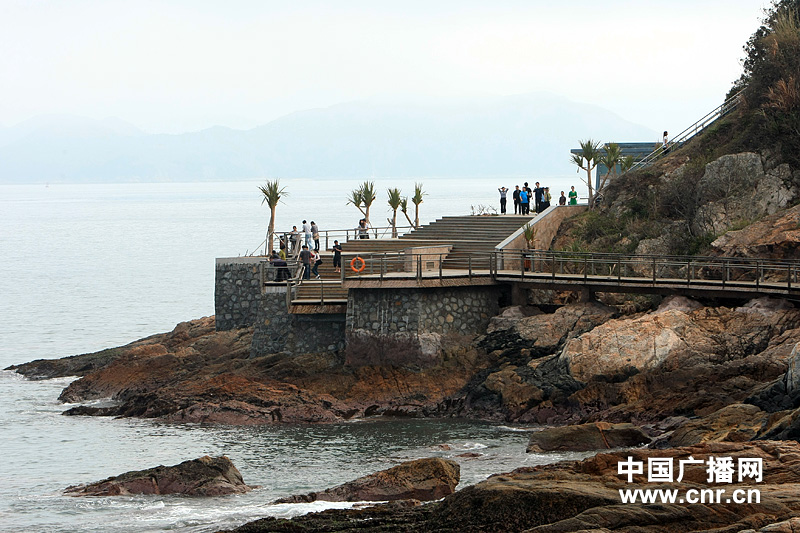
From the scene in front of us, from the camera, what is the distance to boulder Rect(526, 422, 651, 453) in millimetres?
23172

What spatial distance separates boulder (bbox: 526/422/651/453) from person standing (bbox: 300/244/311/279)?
479 inches

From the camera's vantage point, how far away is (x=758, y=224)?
31406mm

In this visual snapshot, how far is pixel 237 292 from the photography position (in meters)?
36.2

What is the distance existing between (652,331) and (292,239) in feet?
45.1

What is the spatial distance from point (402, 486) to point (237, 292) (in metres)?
17.3

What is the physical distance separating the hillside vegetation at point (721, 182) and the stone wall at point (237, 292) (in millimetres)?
9634

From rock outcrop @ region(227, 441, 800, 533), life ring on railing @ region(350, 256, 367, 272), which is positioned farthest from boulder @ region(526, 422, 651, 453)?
life ring on railing @ region(350, 256, 367, 272)

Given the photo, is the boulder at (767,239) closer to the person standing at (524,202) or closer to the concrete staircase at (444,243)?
the concrete staircase at (444,243)

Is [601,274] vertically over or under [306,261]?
under

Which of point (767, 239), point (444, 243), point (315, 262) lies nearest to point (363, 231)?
point (444, 243)

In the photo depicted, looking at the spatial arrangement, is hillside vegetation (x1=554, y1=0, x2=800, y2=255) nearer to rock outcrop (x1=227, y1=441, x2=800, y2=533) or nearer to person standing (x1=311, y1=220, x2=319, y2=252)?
person standing (x1=311, y1=220, x2=319, y2=252)

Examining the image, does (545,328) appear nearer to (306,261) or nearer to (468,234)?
(468,234)

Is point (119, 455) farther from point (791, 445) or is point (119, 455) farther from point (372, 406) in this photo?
point (791, 445)

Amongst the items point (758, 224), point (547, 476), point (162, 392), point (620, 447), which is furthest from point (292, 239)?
point (547, 476)
